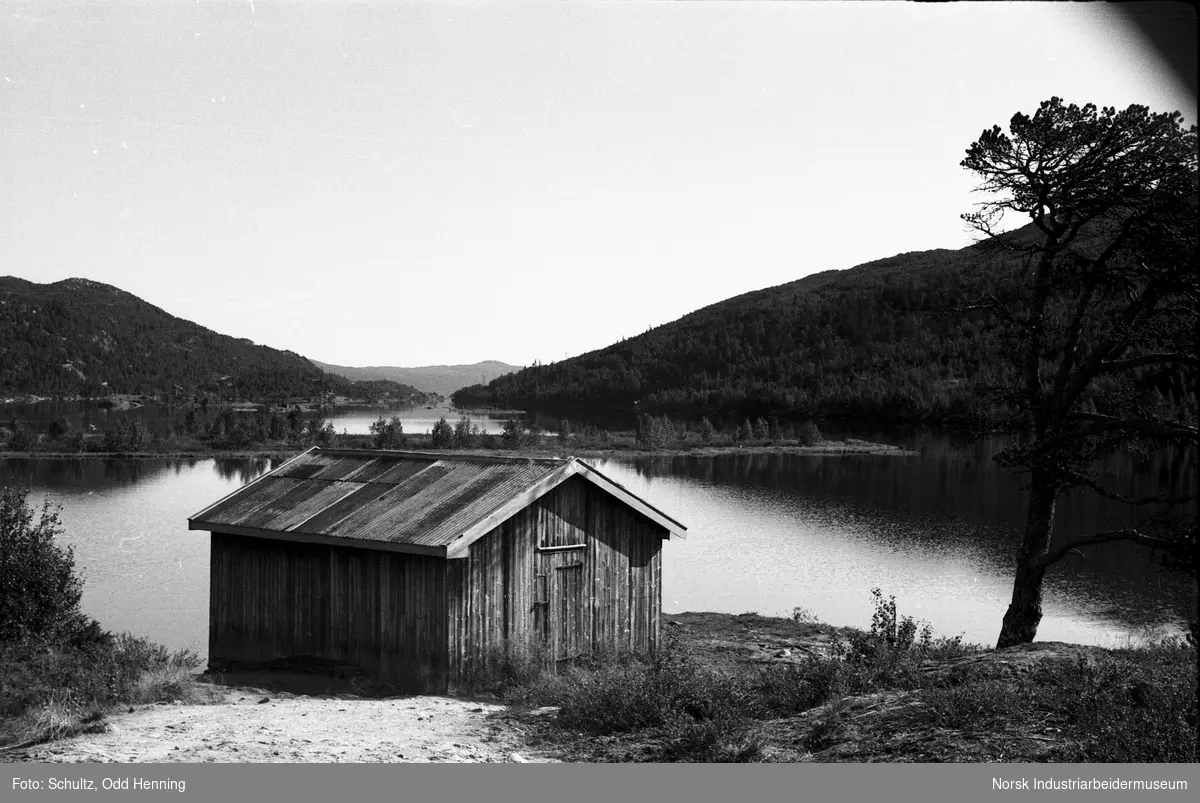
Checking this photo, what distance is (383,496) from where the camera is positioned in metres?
15.7

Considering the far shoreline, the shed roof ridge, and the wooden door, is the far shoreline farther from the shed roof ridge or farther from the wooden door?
the wooden door

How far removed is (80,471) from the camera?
61.2 m

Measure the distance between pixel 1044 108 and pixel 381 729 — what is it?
12.1 m

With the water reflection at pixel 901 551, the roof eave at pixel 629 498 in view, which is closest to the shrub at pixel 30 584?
the roof eave at pixel 629 498

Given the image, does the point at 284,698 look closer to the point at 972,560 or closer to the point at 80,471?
the point at 972,560

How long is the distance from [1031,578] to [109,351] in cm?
13912

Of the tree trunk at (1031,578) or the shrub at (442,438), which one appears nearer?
the tree trunk at (1031,578)

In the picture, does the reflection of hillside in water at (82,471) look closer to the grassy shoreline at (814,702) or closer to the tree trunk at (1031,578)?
the grassy shoreline at (814,702)

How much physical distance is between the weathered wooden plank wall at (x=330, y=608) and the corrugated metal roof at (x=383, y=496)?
1.21 ft

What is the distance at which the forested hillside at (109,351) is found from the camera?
12269 centimetres

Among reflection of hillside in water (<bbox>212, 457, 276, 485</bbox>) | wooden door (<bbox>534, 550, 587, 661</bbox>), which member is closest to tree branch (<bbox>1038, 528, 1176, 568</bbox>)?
wooden door (<bbox>534, 550, 587, 661</bbox>)

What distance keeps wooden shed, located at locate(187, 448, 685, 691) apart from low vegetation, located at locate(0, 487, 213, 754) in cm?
154

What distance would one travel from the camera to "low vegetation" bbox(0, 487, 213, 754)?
35.4 ft

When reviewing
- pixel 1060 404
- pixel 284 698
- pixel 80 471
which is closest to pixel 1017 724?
pixel 284 698
